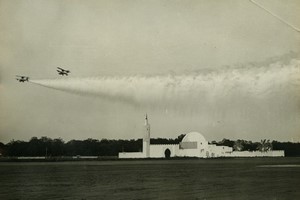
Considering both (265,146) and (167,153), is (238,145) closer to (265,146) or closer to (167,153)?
(265,146)

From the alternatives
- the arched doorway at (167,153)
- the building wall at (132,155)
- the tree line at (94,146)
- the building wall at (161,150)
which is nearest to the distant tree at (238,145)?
the tree line at (94,146)

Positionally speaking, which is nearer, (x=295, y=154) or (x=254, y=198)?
(x=254, y=198)

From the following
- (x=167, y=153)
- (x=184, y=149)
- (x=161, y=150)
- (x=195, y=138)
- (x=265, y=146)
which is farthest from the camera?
(x=265, y=146)

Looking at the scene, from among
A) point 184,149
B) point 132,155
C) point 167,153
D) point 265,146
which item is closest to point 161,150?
point 167,153

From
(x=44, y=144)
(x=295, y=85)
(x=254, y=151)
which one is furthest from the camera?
(x=254, y=151)

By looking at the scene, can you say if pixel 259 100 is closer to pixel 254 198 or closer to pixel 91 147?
pixel 254 198

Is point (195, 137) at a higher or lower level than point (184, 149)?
higher

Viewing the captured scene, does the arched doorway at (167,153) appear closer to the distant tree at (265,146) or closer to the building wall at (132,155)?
the building wall at (132,155)

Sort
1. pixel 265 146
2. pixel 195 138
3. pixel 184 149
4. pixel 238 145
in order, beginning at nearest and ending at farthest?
pixel 195 138, pixel 184 149, pixel 265 146, pixel 238 145

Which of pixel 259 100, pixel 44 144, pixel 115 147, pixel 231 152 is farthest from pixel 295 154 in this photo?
pixel 259 100
